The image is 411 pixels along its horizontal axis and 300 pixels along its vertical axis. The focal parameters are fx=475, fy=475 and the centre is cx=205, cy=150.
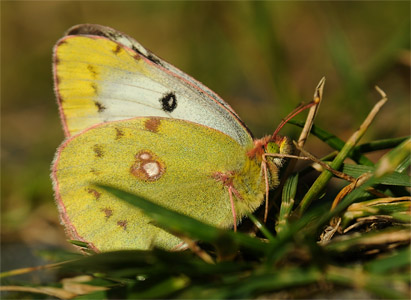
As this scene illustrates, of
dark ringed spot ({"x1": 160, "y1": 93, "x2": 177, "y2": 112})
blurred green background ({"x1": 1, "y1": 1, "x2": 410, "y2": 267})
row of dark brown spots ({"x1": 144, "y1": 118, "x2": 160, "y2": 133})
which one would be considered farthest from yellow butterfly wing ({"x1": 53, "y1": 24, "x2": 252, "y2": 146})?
blurred green background ({"x1": 1, "y1": 1, "x2": 410, "y2": 267})

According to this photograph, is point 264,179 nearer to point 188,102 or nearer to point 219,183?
point 219,183

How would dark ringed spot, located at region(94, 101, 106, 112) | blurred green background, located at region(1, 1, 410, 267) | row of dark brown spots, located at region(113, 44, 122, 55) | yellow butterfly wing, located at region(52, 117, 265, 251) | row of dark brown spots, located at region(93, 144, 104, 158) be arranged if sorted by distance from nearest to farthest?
yellow butterfly wing, located at region(52, 117, 265, 251) → row of dark brown spots, located at region(93, 144, 104, 158) → row of dark brown spots, located at region(113, 44, 122, 55) → dark ringed spot, located at region(94, 101, 106, 112) → blurred green background, located at region(1, 1, 410, 267)

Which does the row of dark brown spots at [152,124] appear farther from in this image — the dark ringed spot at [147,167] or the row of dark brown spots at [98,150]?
the row of dark brown spots at [98,150]

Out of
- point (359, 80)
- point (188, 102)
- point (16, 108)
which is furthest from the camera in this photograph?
point (16, 108)

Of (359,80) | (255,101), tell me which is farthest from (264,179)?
(255,101)

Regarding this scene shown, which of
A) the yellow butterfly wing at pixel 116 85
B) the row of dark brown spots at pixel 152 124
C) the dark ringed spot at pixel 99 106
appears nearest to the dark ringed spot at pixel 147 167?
the row of dark brown spots at pixel 152 124

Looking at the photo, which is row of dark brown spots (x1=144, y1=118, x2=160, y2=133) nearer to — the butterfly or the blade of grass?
the butterfly
